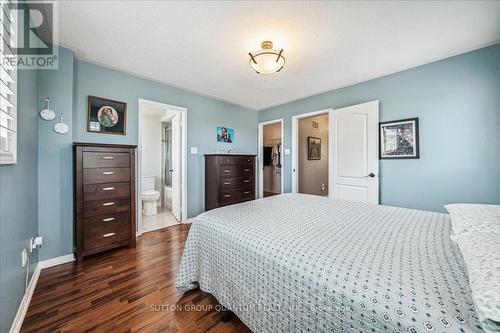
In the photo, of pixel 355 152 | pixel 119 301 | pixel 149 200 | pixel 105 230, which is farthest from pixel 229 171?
pixel 119 301

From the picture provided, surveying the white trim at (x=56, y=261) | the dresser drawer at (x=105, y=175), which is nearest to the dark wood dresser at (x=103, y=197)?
the dresser drawer at (x=105, y=175)

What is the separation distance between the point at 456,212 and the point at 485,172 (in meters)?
1.56

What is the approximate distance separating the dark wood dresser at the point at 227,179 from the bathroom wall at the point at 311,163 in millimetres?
1409

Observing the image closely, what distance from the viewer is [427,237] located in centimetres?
111

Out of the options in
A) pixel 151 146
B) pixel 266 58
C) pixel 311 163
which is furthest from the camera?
pixel 311 163

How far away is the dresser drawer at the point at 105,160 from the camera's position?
2.11m

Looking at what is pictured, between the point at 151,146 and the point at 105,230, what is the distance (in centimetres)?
289

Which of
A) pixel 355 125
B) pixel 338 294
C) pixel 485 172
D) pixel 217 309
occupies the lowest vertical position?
pixel 217 309

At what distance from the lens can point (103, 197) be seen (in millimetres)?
2215

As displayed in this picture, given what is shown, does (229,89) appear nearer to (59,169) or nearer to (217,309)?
(59,169)

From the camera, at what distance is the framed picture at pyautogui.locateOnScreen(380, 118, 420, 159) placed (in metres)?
2.60

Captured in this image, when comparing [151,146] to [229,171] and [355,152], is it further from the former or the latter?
[355,152]

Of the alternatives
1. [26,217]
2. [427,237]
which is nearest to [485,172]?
[427,237]

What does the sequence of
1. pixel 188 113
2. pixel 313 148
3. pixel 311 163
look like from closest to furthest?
pixel 188 113 < pixel 311 163 < pixel 313 148
